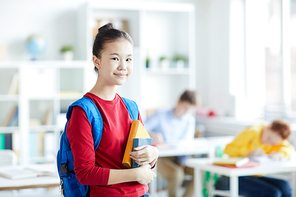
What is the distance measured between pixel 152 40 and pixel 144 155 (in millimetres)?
3995

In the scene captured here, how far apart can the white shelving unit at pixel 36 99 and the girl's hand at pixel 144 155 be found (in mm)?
3118

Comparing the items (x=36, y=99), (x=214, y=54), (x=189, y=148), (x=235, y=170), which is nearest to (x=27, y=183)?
(x=235, y=170)

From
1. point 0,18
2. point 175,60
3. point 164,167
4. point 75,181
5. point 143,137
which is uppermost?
point 0,18

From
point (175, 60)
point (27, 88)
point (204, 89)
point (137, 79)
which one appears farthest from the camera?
point (204, 89)

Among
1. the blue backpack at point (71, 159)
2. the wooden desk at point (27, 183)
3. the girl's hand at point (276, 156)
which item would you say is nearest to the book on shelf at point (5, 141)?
the wooden desk at point (27, 183)

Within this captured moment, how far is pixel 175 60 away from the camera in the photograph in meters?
4.82

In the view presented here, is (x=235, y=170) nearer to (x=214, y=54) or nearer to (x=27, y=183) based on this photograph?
(x=27, y=183)

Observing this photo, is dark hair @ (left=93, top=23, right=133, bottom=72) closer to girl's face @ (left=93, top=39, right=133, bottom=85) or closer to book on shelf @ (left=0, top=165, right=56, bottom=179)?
girl's face @ (left=93, top=39, right=133, bottom=85)

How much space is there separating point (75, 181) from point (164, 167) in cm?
243

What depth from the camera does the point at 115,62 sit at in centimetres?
117

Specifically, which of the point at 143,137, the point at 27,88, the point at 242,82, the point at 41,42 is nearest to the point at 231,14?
the point at 242,82

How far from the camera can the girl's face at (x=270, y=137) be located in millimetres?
2871

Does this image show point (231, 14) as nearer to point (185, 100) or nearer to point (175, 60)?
point (175, 60)

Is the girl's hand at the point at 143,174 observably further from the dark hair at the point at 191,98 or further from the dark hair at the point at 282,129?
the dark hair at the point at 191,98
